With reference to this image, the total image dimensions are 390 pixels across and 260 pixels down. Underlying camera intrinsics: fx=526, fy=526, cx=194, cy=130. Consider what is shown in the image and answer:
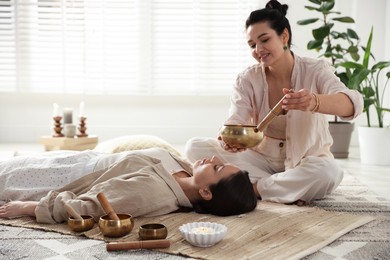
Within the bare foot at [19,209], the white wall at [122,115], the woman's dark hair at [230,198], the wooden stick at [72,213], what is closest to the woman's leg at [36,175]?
the bare foot at [19,209]

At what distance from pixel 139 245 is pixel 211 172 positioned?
51 centimetres

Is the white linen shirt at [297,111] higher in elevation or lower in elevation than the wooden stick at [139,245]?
higher

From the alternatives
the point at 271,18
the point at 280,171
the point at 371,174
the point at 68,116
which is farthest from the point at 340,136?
the point at 68,116

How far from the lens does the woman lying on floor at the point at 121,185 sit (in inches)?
80.4

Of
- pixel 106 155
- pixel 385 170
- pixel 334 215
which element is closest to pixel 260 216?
pixel 334 215

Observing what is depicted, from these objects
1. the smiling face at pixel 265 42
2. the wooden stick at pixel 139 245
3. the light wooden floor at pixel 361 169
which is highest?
the smiling face at pixel 265 42

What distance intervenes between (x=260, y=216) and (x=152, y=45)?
348cm

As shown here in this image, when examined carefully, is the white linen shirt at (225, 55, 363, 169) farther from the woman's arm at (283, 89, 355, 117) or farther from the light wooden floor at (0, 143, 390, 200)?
the light wooden floor at (0, 143, 390, 200)

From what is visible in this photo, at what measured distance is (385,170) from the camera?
147 inches

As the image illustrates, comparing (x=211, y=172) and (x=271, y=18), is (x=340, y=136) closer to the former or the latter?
(x=271, y=18)

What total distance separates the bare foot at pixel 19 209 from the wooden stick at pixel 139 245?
1.77 feet

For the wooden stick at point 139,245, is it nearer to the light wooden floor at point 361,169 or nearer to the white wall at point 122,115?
the light wooden floor at point 361,169

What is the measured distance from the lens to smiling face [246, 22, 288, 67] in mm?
2480

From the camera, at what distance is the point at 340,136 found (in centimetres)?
432
